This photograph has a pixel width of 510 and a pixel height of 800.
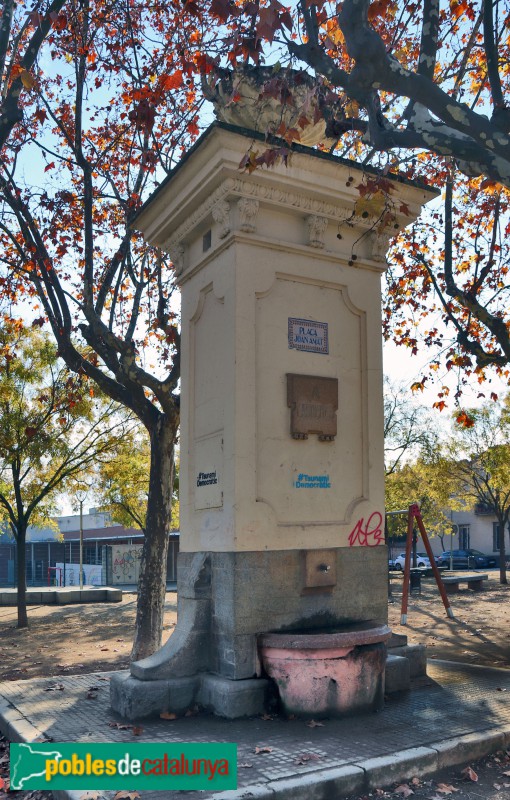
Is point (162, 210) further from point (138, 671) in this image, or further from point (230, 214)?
point (138, 671)

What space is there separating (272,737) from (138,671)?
1416 mm

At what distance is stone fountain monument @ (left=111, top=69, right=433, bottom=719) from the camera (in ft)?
20.3

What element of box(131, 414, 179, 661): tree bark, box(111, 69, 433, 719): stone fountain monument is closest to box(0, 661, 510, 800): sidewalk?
box(111, 69, 433, 719): stone fountain monument

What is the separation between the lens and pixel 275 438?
22.1 ft

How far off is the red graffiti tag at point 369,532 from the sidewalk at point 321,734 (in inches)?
55.5

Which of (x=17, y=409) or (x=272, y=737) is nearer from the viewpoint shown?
(x=272, y=737)

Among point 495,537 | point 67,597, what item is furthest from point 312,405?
point 495,537

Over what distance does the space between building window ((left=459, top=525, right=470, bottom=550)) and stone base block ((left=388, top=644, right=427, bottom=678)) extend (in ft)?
179

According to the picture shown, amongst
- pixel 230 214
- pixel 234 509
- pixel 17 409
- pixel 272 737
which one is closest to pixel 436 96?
pixel 230 214

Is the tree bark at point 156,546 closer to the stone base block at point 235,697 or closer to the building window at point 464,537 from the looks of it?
the stone base block at point 235,697

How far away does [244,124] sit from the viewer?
723 centimetres

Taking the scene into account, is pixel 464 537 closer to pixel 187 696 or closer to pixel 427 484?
pixel 427 484

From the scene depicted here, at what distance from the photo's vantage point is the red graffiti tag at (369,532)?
23.4 feet

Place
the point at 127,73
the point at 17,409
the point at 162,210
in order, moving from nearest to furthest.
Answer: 1. the point at 162,210
2. the point at 127,73
3. the point at 17,409
